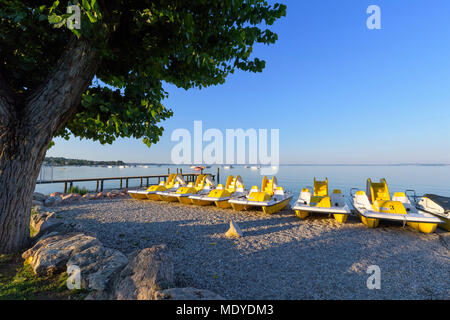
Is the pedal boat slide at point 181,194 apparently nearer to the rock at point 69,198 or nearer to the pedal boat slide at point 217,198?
the pedal boat slide at point 217,198

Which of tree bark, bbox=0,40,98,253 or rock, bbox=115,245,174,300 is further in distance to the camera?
tree bark, bbox=0,40,98,253

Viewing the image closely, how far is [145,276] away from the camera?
2.70 metres

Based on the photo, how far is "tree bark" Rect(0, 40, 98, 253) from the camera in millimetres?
3582

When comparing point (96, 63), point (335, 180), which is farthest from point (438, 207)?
point (335, 180)

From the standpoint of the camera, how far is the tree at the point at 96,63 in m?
3.59

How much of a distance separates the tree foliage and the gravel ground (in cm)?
300

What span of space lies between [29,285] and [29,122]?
8.66 ft

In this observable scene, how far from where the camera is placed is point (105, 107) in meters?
3.71

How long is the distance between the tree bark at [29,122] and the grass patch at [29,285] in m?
0.80

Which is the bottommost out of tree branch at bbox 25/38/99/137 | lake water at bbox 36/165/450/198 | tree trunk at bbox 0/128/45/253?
lake water at bbox 36/165/450/198
